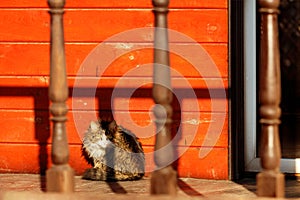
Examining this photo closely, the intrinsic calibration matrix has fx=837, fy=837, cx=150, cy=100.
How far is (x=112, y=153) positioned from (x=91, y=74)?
0.59 metres

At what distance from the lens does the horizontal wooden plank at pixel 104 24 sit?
583 centimetres

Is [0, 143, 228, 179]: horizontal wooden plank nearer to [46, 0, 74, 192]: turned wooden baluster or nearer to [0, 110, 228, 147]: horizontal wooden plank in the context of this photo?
[0, 110, 228, 147]: horizontal wooden plank

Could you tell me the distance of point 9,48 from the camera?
20.0 feet

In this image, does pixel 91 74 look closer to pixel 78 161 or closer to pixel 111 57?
pixel 111 57

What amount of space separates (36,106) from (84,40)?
1.98 ft

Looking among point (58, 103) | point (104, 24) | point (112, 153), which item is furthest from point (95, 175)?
point (58, 103)

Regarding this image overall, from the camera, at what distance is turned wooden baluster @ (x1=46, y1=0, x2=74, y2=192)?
369 cm

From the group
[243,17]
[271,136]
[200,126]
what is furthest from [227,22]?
[271,136]

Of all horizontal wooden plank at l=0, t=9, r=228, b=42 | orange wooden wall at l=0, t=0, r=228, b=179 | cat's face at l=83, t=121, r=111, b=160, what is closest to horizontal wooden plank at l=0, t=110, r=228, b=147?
orange wooden wall at l=0, t=0, r=228, b=179

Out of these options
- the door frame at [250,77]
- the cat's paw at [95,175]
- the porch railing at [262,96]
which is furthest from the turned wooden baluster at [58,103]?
the door frame at [250,77]

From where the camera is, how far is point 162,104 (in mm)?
3594

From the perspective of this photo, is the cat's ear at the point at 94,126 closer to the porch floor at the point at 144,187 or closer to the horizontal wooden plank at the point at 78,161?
the horizontal wooden plank at the point at 78,161

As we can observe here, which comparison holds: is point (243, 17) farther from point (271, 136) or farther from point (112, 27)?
point (271, 136)

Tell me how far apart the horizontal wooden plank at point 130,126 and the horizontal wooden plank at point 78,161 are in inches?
2.0
